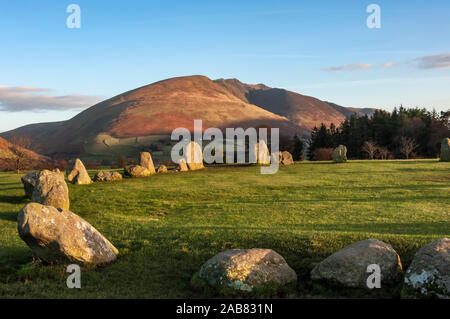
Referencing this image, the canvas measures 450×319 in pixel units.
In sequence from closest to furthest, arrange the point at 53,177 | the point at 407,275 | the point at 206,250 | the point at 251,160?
the point at 407,275 → the point at 206,250 → the point at 53,177 → the point at 251,160

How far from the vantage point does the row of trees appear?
2591 inches

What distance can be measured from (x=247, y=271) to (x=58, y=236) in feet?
16.8

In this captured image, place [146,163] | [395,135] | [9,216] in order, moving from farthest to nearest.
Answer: [395,135], [146,163], [9,216]

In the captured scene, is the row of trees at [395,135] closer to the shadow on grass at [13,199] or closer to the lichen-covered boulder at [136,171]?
the lichen-covered boulder at [136,171]

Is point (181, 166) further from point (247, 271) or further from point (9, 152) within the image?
point (9, 152)

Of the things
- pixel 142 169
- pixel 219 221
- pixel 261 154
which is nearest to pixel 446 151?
pixel 261 154

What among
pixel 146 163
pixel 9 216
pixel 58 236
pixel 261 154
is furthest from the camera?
pixel 261 154

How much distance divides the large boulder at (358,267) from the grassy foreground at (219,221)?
45 cm

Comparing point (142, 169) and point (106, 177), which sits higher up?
point (142, 169)

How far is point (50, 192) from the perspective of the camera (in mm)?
18375

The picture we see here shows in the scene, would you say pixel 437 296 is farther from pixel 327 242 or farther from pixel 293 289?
pixel 327 242

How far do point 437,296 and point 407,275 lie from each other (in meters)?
0.67

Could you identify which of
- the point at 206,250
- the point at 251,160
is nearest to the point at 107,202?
the point at 206,250
